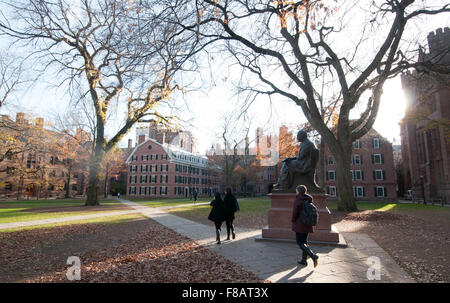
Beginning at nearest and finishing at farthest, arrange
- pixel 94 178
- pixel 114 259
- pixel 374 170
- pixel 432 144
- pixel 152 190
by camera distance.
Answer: pixel 114 259, pixel 94 178, pixel 432 144, pixel 374 170, pixel 152 190

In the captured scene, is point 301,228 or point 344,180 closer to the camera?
point 301,228

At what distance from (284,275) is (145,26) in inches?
245

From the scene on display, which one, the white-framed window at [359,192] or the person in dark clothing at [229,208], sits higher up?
the person in dark clothing at [229,208]

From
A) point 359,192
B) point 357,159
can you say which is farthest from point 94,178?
point 357,159

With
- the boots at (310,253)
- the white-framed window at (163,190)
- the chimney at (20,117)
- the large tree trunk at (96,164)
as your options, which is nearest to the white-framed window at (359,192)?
the white-framed window at (163,190)

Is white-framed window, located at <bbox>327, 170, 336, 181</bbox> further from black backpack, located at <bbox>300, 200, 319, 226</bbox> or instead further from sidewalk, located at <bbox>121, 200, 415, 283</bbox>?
black backpack, located at <bbox>300, 200, 319, 226</bbox>

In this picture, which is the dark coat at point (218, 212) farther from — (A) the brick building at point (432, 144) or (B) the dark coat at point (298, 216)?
(A) the brick building at point (432, 144)

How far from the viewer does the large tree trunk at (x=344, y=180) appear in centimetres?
1506

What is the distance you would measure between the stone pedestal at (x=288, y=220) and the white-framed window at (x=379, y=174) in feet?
135

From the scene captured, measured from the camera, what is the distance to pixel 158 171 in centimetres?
5456

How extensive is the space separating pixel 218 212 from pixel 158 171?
4912 cm

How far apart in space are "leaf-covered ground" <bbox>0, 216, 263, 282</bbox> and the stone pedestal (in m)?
2.26

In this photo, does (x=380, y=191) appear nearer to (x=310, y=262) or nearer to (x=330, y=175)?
(x=330, y=175)

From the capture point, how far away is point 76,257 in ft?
20.8
